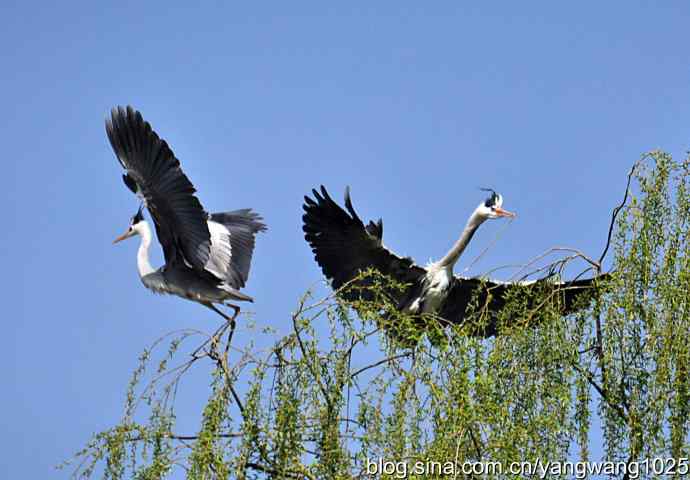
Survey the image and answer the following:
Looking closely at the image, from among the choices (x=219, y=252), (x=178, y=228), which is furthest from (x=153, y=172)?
(x=219, y=252)

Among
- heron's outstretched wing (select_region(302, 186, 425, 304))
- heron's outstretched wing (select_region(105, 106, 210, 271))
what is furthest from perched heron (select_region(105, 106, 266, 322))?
heron's outstretched wing (select_region(302, 186, 425, 304))

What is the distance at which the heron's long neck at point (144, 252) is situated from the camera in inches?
327

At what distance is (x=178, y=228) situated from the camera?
7.73m

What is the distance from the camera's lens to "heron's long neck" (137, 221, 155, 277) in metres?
8.31

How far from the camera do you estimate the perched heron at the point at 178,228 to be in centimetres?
732

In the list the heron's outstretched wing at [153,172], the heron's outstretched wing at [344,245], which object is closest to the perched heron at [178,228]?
the heron's outstretched wing at [153,172]

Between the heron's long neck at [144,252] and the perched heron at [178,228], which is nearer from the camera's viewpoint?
the perched heron at [178,228]

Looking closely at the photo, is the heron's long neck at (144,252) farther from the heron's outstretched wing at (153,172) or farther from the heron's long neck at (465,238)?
the heron's long neck at (465,238)

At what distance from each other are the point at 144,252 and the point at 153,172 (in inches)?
49.6

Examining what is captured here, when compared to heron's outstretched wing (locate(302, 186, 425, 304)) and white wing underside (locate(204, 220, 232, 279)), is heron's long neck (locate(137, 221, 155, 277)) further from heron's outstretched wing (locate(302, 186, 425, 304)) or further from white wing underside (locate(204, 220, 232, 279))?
heron's outstretched wing (locate(302, 186, 425, 304))

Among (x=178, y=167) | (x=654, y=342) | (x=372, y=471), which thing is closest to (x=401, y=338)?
(x=372, y=471)

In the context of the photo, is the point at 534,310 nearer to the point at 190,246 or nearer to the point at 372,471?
the point at 372,471

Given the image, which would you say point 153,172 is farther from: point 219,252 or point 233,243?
point 233,243

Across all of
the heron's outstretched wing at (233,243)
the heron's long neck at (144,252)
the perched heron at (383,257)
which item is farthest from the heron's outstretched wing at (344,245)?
the heron's long neck at (144,252)
